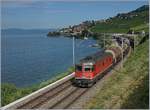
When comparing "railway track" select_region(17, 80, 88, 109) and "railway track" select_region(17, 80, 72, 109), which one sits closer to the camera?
"railway track" select_region(17, 80, 72, 109)

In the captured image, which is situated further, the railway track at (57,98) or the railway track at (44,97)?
→ the railway track at (57,98)

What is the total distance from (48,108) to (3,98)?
3.82m

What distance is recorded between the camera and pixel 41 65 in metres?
76.6

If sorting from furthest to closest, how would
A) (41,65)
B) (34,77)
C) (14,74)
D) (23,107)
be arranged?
(41,65) < (14,74) < (34,77) < (23,107)

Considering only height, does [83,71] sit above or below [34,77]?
above

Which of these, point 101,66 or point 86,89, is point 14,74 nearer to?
point 101,66

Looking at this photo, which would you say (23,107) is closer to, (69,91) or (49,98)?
(49,98)

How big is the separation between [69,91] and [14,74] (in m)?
32.9

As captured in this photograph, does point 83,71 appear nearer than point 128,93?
No

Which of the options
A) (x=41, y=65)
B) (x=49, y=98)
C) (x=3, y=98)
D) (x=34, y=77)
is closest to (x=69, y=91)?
Answer: (x=49, y=98)

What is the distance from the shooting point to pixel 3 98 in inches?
1024

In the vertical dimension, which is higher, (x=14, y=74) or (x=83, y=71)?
(x=83, y=71)

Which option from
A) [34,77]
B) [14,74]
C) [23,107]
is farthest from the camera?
[14,74]

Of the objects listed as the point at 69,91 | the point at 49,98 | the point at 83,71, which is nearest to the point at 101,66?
the point at 83,71
